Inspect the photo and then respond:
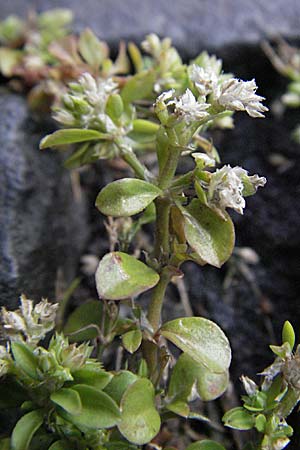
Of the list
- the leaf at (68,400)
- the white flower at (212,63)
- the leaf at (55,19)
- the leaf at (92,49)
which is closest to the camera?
the leaf at (68,400)

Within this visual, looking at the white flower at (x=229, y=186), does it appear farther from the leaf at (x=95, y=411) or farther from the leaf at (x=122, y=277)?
the leaf at (x=95, y=411)

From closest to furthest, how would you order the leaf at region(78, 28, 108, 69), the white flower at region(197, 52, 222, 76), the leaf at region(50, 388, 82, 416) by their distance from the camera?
the leaf at region(50, 388, 82, 416) < the white flower at region(197, 52, 222, 76) < the leaf at region(78, 28, 108, 69)

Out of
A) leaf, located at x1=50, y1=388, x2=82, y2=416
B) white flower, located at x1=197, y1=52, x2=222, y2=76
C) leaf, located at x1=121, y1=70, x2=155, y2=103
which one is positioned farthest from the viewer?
leaf, located at x1=121, y1=70, x2=155, y2=103

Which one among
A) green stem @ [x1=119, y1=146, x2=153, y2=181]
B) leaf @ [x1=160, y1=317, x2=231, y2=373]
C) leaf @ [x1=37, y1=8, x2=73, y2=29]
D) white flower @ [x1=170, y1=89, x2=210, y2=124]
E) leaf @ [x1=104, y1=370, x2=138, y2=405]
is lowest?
leaf @ [x1=104, y1=370, x2=138, y2=405]

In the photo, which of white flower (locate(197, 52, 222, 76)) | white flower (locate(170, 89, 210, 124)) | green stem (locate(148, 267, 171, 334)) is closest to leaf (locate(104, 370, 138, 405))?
green stem (locate(148, 267, 171, 334))

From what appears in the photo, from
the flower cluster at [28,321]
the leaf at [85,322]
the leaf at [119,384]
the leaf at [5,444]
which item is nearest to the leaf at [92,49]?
the leaf at [85,322]

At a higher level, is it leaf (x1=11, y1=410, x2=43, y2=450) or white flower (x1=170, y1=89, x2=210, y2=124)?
white flower (x1=170, y1=89, x2=210, y2=124)

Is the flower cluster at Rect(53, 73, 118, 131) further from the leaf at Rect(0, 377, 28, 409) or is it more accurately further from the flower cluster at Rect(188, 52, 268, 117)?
the leaf at Rect(0, 377, 28, 409)
